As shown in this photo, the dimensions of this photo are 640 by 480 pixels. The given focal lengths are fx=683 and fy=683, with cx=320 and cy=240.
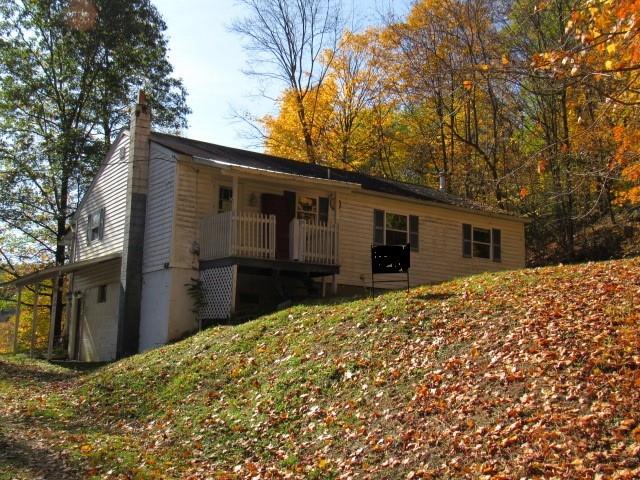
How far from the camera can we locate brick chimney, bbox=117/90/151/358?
19.5 metres

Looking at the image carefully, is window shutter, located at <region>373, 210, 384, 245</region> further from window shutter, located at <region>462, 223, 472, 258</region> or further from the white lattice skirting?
the white lattice skirting

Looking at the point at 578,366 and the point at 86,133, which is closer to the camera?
the point at 578,366

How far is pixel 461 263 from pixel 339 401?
15599 mm

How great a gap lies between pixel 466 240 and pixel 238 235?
979 cm

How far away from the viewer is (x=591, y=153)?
2191 centimetres

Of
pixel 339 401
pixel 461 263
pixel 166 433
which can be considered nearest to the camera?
pixel 339 401

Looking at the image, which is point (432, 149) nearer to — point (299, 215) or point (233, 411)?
point (299, 215)

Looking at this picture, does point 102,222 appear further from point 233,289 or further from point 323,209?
point 233,289

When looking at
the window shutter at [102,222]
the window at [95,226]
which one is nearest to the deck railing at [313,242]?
the window shutter at [102,222]

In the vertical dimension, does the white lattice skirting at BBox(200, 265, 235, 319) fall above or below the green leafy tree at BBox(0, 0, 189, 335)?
below

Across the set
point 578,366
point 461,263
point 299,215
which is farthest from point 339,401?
point 461,263

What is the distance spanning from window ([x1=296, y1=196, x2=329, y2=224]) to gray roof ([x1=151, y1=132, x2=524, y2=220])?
107cm

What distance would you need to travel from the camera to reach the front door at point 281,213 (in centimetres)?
1992

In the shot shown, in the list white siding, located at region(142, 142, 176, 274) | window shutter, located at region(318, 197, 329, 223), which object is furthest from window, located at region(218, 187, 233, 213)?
window shutter, located at region(318, 197, 329, 223)
